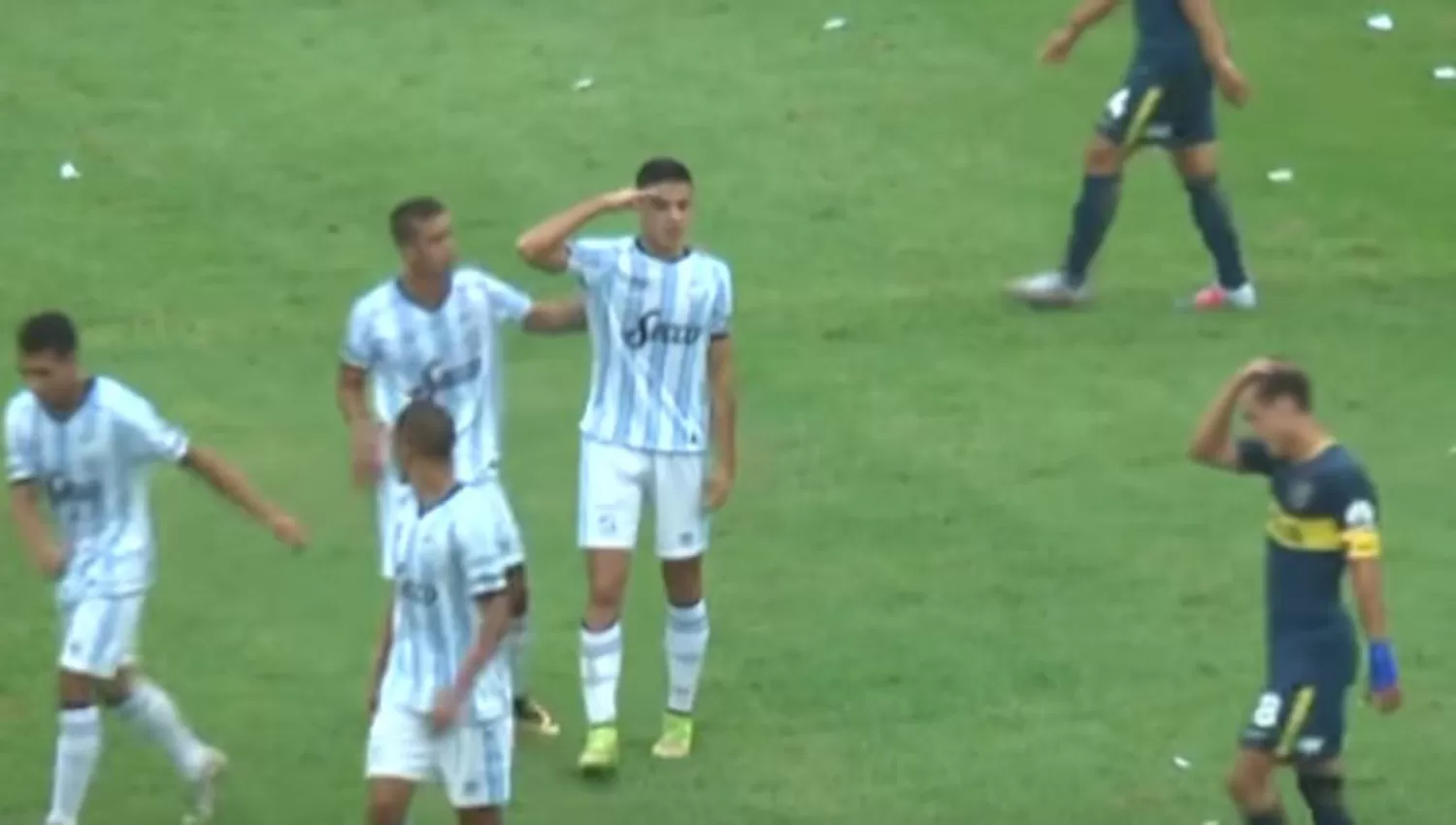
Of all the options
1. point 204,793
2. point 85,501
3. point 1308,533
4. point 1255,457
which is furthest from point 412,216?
point 1308,533

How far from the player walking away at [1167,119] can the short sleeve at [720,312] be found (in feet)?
15.7

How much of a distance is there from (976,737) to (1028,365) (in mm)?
4126

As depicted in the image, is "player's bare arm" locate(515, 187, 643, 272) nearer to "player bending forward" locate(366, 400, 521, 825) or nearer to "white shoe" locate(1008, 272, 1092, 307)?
"player bending forward" locate(366, 400, 521, 825)

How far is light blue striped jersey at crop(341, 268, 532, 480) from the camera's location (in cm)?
1106

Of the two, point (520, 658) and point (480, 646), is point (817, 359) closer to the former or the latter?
point (520, 658)

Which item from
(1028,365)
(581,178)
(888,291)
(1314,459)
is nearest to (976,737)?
(1314,459)

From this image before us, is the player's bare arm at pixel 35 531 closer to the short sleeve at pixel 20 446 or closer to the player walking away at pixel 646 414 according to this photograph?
the short sleeve at pixel 20 446

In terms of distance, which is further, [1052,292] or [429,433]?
[1052,292]

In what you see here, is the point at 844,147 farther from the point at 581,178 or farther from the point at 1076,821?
the point at 1076,821

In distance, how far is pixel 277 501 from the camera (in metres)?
13.9

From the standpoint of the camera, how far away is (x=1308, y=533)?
9945 mm

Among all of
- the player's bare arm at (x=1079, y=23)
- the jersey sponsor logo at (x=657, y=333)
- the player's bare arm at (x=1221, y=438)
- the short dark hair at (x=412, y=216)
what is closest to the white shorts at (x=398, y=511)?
the jersey sponsor logo at (x=657, y=333)

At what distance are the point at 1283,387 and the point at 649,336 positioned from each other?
2.32 m

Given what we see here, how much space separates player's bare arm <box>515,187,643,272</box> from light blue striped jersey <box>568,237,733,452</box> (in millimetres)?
68
